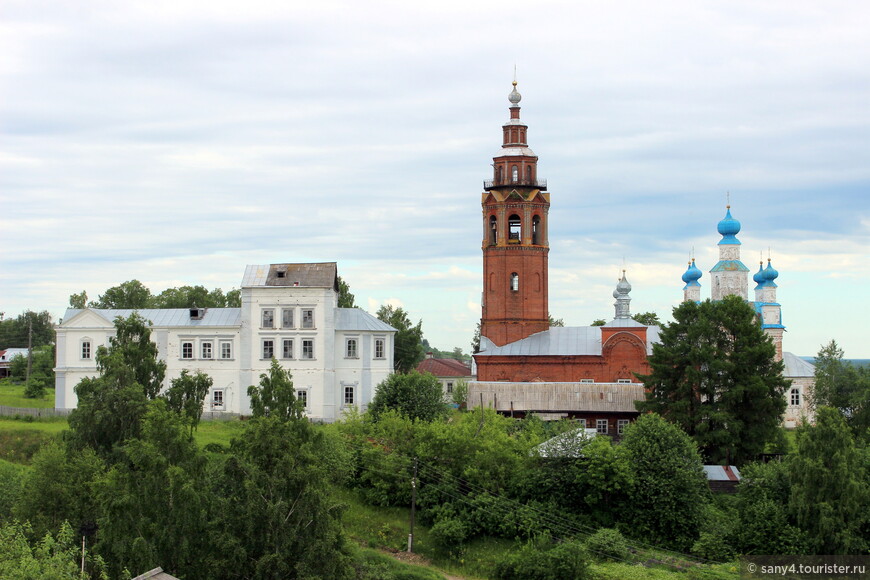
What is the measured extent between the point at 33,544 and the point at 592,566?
16.6 m

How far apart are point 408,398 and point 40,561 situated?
2320 centimetres

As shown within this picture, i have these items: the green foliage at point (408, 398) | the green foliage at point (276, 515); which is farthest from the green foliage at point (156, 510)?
the green foliage at point (408, 398)

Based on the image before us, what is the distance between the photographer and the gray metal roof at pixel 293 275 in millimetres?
47969

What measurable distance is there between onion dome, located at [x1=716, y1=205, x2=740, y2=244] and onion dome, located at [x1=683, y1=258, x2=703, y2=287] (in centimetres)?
790

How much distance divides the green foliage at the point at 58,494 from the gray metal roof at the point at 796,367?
36816mm

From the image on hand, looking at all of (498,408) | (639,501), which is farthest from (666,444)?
(498,408)

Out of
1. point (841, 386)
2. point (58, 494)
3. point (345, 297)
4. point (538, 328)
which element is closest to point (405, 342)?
point (345, 297)

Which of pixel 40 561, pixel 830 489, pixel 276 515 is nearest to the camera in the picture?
pixel 40 561

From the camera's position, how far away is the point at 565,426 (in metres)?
40.4

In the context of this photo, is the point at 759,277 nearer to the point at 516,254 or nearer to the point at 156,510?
the point at 516,254

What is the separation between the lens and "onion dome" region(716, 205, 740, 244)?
57000 millimetres

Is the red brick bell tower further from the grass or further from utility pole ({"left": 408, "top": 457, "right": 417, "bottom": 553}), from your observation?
the grass

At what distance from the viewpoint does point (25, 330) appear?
323 feet

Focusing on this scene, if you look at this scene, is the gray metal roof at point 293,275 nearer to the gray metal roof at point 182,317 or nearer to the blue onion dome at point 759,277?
the gray metal roof at point 182,317
